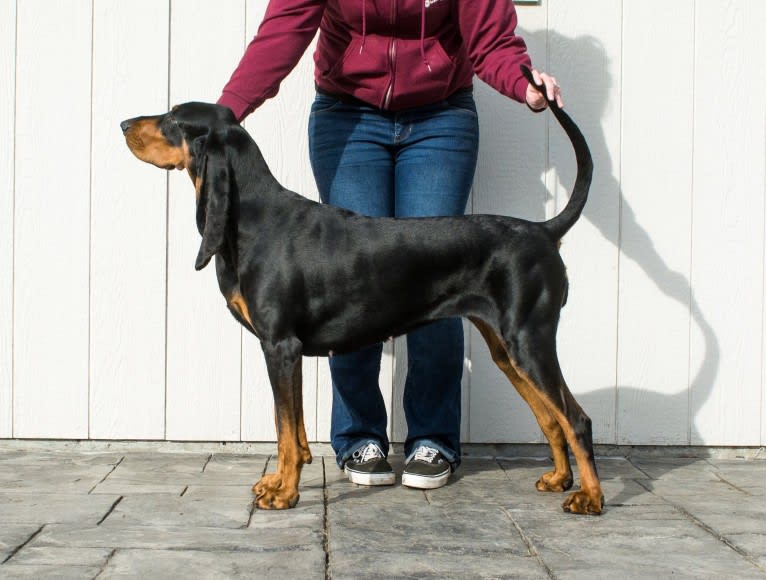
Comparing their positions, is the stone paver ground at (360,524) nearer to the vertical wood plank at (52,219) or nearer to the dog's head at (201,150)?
the vertical wood plank at (52,219)

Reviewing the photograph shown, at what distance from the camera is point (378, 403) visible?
405 cm

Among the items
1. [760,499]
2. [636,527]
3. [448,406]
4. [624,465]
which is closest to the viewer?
[636,527]

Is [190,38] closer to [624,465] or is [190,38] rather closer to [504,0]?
[504,0]

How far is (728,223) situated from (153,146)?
2.74 m

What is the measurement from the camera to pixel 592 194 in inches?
180

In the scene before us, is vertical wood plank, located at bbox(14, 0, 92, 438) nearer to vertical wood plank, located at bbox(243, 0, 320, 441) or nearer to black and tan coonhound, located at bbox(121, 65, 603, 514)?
vertical wood plank, located at bbox(243, 0, 320, 441)

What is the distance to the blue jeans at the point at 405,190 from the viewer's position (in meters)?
3.88

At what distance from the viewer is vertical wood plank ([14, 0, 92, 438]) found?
14.4 feet

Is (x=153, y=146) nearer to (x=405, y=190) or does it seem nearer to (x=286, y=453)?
(x=405, y=190)

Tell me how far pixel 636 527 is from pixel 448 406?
40.8 inches

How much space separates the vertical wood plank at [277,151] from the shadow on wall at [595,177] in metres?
0.83

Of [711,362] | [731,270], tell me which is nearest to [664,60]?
[731,270]

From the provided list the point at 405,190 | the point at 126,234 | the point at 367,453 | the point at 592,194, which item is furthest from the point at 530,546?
the point at 126,234

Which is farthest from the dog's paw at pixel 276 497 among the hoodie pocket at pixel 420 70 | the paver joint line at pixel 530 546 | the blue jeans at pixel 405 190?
Result: the hoodie pocket at pixel 420 70
